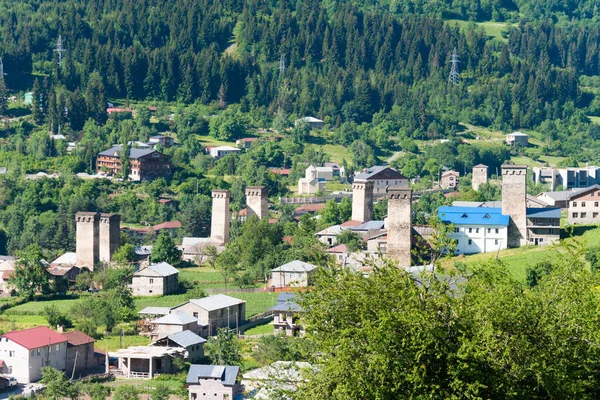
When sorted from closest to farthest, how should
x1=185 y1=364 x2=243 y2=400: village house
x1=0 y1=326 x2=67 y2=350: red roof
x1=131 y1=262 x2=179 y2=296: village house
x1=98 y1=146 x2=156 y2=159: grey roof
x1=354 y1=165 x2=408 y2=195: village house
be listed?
x1=185 y1=364 x2=243 y2=400: village house < x1=0 y1=326 x2=67 y2=350: red roof < x1=131 y1=262 x2=179 y2=296: village house < x1=354 y1=165 x2=408 y2=195: village house < x1=98 y1=146 x2=156 y2=159: grey roof

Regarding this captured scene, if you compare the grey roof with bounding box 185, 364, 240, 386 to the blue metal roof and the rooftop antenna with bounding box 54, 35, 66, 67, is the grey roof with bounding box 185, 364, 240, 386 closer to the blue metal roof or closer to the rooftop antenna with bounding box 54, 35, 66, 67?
the blue metal roof

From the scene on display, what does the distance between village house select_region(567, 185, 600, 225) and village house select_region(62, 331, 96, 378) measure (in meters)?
24.1

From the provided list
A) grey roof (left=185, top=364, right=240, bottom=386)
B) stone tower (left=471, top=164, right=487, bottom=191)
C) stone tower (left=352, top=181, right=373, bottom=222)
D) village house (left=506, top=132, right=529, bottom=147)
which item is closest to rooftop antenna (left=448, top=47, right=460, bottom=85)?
village house (left=506, top=132, right=529, bottom=147)

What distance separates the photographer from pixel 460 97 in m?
106

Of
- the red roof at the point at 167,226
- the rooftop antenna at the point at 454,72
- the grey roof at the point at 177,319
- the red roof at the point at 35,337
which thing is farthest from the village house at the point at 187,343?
the rooftop antenna at the point at 454,72

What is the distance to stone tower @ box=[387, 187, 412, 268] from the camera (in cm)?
5206

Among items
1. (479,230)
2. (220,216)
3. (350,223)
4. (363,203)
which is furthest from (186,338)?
(363,203)

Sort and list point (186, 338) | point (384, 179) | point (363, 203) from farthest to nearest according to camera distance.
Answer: point (384, 179)
point (363, 203)
point (186, 338)

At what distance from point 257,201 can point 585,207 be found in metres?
19.0

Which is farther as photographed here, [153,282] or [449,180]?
[449,180]

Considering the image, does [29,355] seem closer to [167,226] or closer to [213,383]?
[213,383]

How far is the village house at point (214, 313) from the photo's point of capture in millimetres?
45281

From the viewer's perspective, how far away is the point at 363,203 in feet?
213

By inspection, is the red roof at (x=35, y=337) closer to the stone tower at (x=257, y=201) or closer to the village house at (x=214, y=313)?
the village house at (x=214, y=313)
